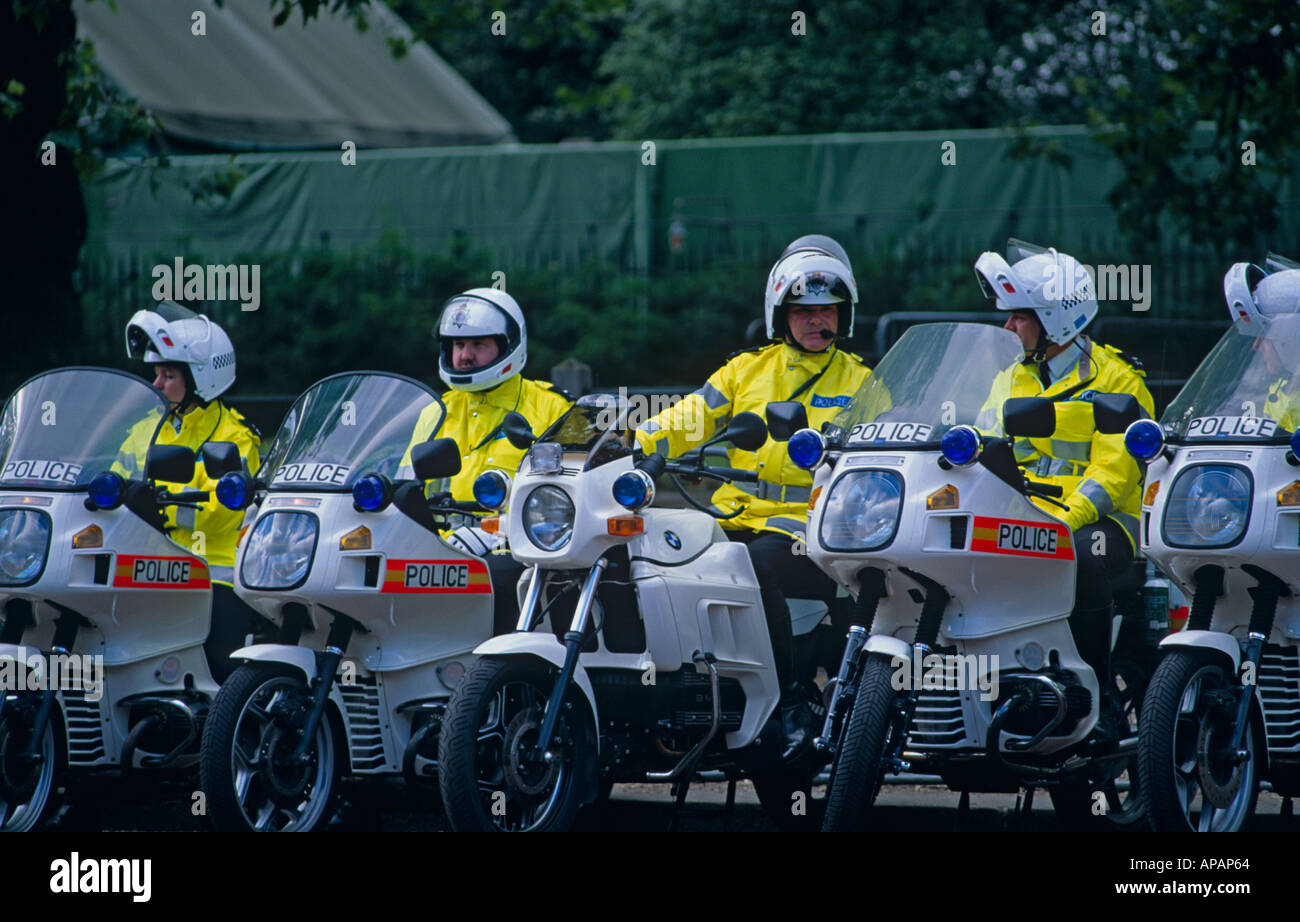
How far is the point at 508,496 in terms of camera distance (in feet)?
22.4

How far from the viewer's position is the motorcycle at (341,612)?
6379 mm

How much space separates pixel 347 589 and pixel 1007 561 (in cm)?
212

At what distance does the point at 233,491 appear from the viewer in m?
6.83

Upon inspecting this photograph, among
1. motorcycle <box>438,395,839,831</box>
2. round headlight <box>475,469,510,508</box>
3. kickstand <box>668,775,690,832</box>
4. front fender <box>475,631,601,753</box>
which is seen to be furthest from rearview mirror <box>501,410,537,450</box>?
kickstand <box>668,775,690,832</box>

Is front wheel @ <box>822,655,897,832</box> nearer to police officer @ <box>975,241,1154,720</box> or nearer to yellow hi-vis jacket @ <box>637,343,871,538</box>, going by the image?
police officer @ <box>975,241,1154,720</box>

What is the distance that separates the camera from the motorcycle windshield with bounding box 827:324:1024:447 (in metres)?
6.18

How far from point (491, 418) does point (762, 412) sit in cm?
111

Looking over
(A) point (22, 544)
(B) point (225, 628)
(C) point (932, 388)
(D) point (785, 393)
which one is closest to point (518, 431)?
(D) point (785, 393)

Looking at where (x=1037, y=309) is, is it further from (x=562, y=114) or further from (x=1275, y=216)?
(x=562, y=114)

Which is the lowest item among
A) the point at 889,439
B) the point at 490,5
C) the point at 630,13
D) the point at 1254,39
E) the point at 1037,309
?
the point at 889,439

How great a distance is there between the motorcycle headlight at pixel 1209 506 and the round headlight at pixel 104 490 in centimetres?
354

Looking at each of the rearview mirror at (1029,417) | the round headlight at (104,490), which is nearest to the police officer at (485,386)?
the round headlight at (104,490)

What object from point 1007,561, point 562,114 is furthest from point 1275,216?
point 562,114
